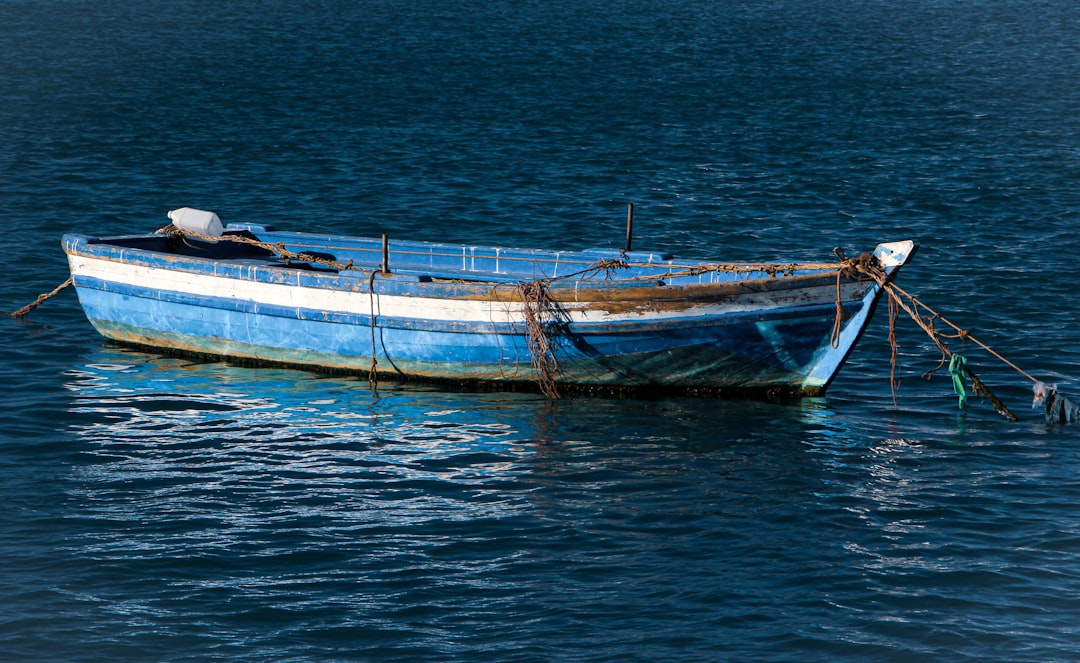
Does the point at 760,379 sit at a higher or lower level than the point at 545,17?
lower

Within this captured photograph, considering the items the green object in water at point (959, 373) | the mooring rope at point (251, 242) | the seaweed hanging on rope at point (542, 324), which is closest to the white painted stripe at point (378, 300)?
the seaweed hanging on rope at point (542, 324)

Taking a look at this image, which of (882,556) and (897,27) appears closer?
(882,556)

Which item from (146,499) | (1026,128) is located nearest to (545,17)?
(1026,128)

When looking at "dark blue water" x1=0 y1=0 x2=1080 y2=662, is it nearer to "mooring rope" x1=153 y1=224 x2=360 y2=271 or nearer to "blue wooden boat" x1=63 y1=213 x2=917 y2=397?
"blue wooden boat" x1=63 y1=213 x2=917 y2=397

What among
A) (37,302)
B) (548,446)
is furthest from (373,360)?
(37,302)

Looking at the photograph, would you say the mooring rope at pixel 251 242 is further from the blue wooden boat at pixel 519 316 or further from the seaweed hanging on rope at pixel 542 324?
the seaweed hanging on rope at pixel 542 324

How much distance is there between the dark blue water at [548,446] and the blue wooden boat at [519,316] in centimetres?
40

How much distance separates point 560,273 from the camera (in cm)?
1803

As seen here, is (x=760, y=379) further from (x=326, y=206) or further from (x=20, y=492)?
(x=326, y=206)

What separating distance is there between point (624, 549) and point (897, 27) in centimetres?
4274

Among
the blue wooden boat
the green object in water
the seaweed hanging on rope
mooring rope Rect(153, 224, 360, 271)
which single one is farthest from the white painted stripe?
the green object in water

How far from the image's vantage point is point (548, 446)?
14.4 meters

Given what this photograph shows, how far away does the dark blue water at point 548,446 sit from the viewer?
10.7 m

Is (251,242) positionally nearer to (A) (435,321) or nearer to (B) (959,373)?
(A) (435,321)
